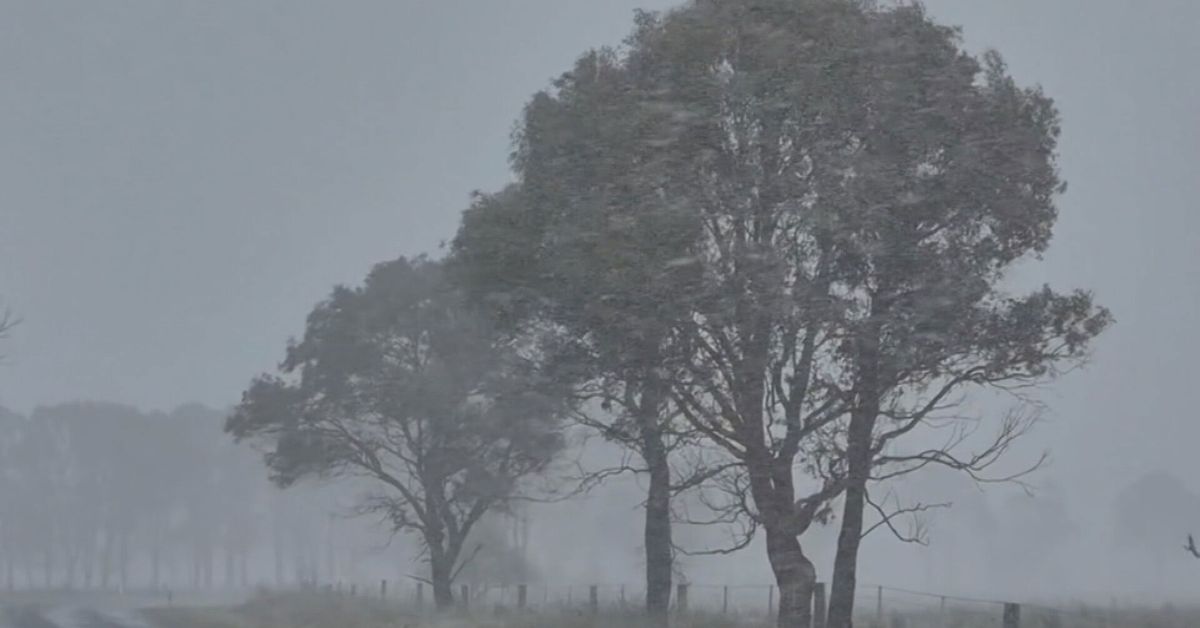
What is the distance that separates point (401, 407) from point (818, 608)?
22.2 m

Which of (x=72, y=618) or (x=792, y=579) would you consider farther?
(x=72, y=618)

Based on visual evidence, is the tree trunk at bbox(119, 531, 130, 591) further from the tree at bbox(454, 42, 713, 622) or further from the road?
the tree at bbox(454, 42, 713, 622)

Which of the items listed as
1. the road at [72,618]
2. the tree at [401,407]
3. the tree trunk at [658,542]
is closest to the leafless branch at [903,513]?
the tree trunk at [658,542]

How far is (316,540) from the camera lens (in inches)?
5955

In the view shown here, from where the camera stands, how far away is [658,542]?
123 ft

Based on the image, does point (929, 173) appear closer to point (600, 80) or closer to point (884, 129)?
point (884, 129)

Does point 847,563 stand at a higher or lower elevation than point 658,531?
lower

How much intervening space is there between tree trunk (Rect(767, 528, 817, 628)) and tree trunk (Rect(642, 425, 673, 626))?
7362 millimetres

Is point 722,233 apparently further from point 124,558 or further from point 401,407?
point 124,558

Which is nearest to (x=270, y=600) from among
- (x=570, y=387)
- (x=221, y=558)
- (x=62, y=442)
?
(x=570, y=387)

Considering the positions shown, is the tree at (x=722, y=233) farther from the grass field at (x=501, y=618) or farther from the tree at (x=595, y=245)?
the grass field at (x=501, y=618)

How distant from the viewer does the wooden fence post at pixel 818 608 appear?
31.1 metres

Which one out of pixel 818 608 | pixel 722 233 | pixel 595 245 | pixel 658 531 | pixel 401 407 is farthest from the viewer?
pixel 401 407

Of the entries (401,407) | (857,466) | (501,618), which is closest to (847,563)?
(857,466)
